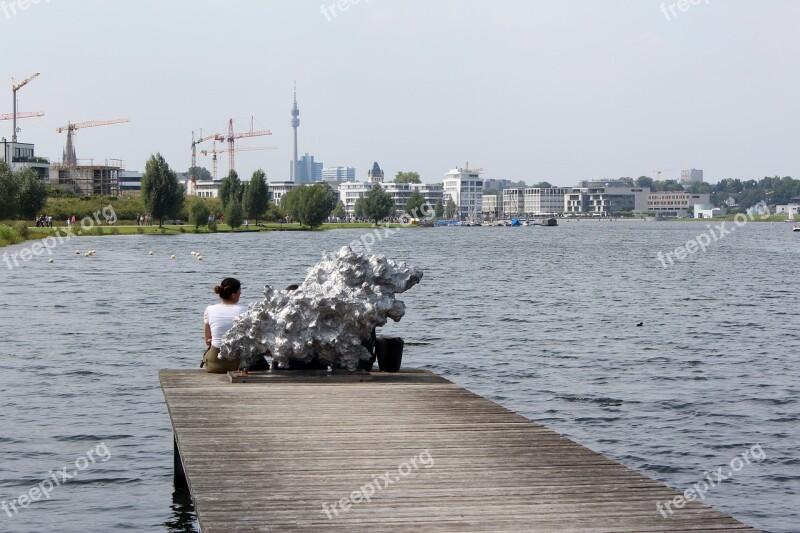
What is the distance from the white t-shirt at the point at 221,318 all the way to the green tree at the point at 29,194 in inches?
4767

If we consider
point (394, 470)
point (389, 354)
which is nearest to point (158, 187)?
point (389, 354)

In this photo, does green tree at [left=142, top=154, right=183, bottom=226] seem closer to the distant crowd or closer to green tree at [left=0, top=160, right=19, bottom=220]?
the distant crowd

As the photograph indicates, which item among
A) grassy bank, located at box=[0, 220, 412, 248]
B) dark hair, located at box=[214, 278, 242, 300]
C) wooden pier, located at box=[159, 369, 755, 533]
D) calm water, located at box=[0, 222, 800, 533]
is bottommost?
calm water, located at box=[0, 222, 800, 533]

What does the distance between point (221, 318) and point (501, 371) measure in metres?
14.6

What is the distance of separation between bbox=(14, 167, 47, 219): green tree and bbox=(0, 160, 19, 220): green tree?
13.1ft

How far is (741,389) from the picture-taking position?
31.3 m

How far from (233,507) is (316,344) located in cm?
886

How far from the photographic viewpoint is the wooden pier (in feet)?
38.1

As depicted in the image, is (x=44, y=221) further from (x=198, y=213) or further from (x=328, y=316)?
(x=328, y=316)

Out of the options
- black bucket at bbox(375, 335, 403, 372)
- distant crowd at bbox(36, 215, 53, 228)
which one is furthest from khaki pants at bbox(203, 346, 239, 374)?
distant crowd at bbox(36, 215, 53, 228)

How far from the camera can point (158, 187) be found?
172375 millimetres

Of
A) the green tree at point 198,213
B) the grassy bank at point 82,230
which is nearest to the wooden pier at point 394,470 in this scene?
the grassy bank at point 82,230

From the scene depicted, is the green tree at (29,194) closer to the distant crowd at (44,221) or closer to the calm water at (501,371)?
the distant crowd at (44,221)

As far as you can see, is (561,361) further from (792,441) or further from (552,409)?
(792,441)
